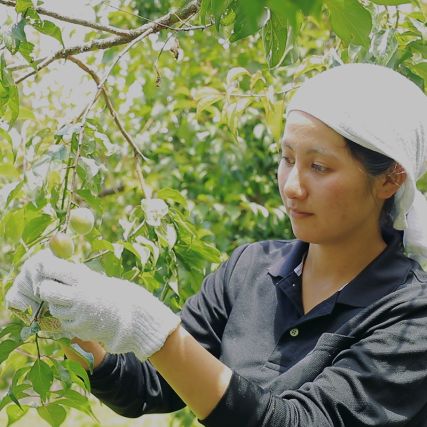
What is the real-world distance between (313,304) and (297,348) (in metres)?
0.10

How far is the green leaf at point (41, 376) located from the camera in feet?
4.45

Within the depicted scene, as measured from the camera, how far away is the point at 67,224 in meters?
1.45

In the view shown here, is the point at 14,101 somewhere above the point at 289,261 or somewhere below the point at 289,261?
above

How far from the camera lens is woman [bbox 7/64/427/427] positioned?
1.33 metres

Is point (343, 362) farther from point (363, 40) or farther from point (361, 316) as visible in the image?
point (363, 40)

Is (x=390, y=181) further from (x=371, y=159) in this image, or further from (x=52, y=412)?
(x=52, y=412)

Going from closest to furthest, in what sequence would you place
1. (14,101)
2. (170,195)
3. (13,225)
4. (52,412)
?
(52,412)
(14,101)
(13,225)
(170,195)

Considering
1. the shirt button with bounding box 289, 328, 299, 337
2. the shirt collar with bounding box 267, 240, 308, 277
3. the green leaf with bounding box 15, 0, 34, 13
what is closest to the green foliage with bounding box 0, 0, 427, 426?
the green leaf with bounding box 15, 0, 34, 13

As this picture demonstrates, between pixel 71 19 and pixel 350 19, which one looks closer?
pixel 350 19

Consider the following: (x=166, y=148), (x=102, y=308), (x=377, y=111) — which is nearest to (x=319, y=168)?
(x=377, y=111)

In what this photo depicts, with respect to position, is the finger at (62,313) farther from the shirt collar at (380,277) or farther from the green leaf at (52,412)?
the shirt collar at (380,277)

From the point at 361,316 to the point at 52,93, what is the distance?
2443mm

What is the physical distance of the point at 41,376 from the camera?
4.46 feet

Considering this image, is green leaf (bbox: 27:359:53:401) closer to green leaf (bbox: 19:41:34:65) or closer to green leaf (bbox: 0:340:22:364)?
green leaf (bbox: 0:340:22:364)
